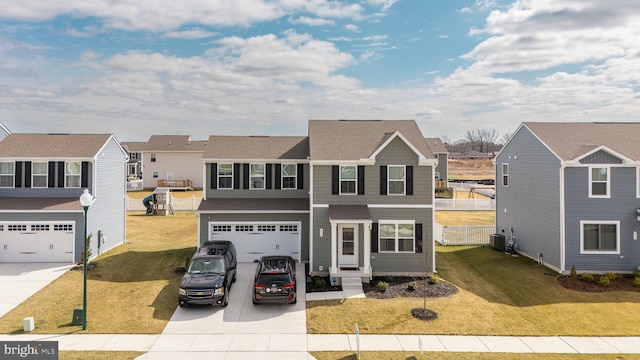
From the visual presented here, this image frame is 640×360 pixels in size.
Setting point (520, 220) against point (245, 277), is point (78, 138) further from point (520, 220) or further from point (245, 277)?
point (520, 220)

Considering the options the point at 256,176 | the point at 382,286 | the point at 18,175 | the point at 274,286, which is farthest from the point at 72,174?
the point at 382,286

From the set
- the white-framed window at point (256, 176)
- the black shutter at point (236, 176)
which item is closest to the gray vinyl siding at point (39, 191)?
the black shutter at point (236, 176)

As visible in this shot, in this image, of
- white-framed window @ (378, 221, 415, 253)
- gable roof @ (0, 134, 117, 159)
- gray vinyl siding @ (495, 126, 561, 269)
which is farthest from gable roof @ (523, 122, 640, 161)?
gable roof @ (0, 134, 117, 159)

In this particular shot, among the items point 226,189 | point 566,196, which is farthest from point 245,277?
point 566,196

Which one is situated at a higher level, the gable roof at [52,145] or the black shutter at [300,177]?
the gable roof at [52,145]

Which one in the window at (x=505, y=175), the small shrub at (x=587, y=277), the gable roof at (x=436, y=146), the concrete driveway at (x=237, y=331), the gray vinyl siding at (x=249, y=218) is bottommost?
the concrete driveway at (x=237, y=331)

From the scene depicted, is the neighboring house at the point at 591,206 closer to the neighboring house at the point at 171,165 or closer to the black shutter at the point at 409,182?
the black shutter at the point at 409,182

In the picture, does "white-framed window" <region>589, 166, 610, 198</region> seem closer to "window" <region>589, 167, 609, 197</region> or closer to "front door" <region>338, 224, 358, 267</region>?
"window" <region>589, 167, 609, 197</region>
